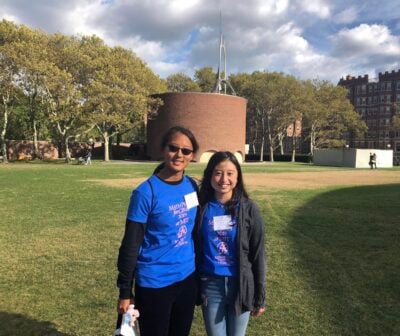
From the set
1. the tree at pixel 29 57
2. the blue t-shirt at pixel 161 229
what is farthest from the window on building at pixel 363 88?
the blue t-shirt at pixel 161 229

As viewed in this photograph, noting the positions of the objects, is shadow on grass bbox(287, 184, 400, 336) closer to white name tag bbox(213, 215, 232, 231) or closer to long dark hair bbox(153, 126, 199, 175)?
white name tag bbox(213, 215, 232, 231)

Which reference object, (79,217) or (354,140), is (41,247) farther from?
(354,140)

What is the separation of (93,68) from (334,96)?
38.1 m

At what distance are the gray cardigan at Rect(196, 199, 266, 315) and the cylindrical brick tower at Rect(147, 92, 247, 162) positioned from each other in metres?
49.4

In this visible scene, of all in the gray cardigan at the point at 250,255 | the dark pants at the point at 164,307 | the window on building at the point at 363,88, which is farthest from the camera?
the window on building at the point at 363,88

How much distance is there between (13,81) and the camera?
37094 millimetres

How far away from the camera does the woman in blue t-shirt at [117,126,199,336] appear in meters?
2.71

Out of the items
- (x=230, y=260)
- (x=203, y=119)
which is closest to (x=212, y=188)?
(x=230, y=260)

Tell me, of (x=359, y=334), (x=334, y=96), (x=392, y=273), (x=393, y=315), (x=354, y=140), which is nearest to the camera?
(x=359, y=334)

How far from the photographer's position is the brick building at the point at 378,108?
4053 inches

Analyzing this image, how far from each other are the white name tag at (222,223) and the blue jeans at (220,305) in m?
0.33

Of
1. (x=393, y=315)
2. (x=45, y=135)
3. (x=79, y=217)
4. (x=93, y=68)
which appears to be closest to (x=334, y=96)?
(x=93, y=68)

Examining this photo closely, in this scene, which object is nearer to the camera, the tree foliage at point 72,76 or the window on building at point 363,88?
the tree foliage at point 72,76

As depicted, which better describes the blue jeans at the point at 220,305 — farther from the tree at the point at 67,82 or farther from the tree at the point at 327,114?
the tree at the point at 327,114
